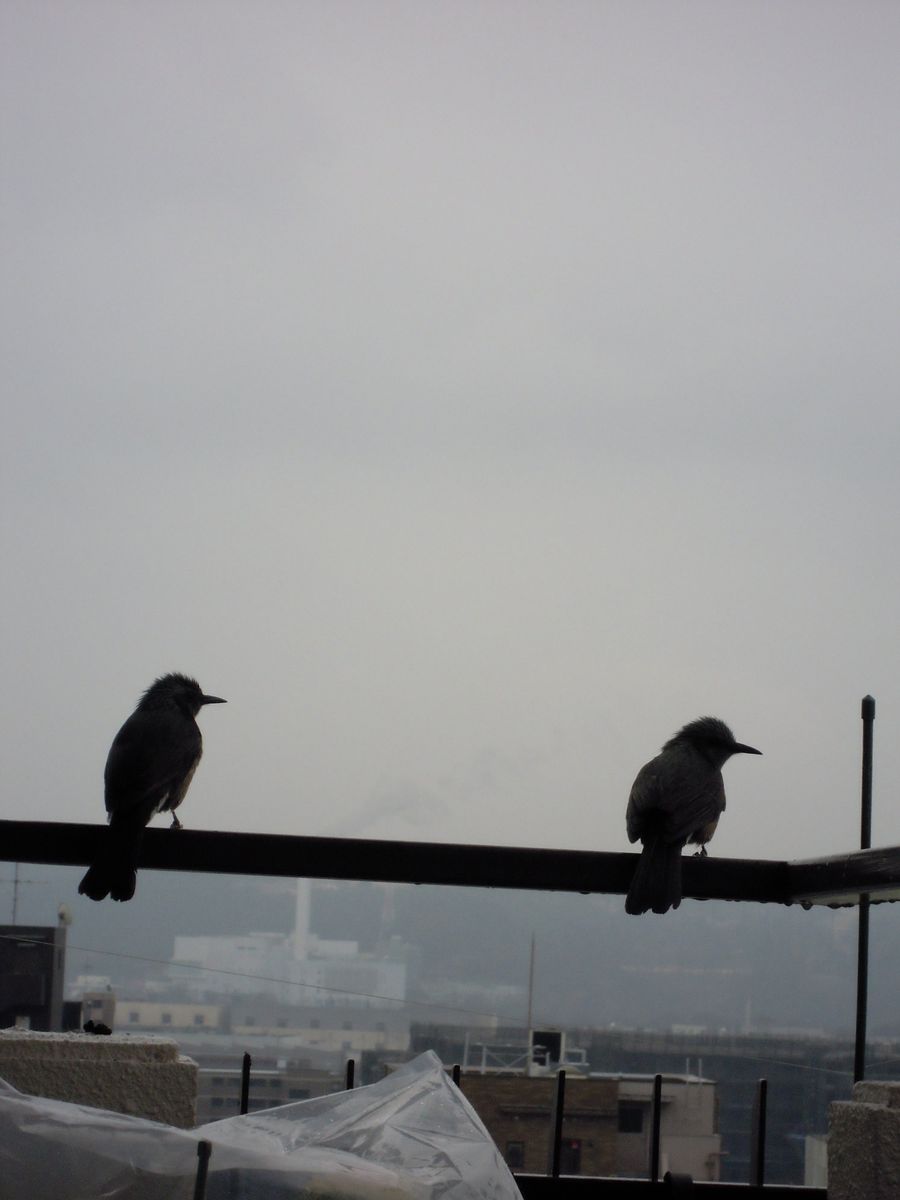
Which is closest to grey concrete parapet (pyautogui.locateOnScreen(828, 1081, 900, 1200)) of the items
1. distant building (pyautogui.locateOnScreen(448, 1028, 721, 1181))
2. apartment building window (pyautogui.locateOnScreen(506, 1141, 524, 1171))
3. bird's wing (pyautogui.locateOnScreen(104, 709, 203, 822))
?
distant building (pyautogui.locateOnScreen(448, 1028, 721, 1181))

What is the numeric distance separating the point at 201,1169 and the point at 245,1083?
0.92 meters

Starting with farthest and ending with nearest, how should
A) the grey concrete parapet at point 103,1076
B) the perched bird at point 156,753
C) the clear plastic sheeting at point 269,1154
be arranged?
1. the perched bird at point 156,753
2. the grey concrete parapet at point 103,1076
3. the clear plastic sheeting at point 269,1154

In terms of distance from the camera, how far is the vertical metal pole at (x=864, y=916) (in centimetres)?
284

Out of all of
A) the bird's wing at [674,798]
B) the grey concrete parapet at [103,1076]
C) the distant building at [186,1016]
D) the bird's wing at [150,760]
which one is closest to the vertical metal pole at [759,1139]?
the grey concrete parapet at [103,1076]

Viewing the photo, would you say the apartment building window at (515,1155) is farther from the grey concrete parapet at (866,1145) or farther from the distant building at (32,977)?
the distant building at (32,977)

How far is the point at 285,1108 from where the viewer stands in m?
2.18

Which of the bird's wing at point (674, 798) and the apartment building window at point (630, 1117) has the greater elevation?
the bird's wing at point (674, 798)

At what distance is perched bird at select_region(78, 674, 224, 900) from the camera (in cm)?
500

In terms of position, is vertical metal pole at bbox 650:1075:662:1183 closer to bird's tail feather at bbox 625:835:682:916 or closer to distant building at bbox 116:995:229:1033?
bird's tail feather at bbox 625:835:682:916

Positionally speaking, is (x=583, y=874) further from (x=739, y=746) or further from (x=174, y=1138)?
(x=739, y=746)

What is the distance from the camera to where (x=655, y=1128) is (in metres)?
2.73

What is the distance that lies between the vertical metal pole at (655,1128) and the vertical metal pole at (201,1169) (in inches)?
47.7

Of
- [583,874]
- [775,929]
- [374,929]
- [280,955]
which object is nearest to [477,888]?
[583,874]

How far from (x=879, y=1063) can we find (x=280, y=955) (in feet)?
14.6
